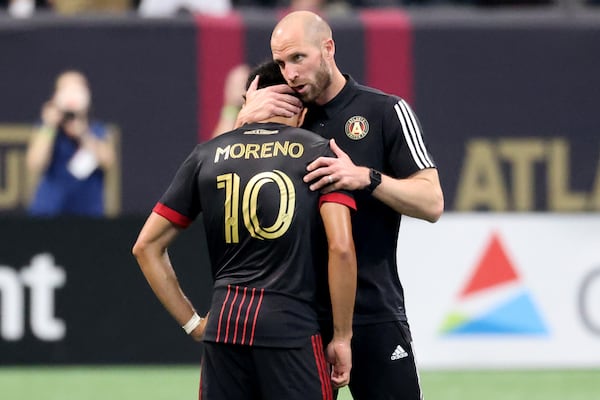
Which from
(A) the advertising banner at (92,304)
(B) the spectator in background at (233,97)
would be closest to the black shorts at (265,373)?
(A) the advertising banner at (92,304)

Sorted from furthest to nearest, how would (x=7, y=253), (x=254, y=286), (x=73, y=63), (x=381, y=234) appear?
1. (x=73, y=63)
2. (x=7, y=253)
3. (x=381, y=234)
4. (x=254, y=286)

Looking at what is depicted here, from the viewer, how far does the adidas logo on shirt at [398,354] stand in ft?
17.4

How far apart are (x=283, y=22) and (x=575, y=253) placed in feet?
17.1

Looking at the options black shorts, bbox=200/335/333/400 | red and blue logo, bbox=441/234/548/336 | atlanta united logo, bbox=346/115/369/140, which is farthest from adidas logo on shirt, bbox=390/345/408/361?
red and blue logo, bbox=441/234/548/336

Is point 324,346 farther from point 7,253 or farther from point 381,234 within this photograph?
point 7,253

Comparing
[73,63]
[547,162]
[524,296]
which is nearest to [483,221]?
[524,296]

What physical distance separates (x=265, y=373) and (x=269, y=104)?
3.05 ft

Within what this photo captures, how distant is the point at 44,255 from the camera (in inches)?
381

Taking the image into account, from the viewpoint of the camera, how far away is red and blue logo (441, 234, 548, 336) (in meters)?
9.64

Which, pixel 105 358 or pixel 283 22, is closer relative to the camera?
pixel 283 22

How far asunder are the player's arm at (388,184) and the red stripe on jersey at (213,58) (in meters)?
6.68

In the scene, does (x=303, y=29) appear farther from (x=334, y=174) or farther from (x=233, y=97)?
(x=233, y=97)

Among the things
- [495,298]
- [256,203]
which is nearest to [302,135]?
[256,203]

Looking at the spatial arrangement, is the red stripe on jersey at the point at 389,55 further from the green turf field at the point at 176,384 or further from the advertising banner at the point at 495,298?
the green turf field at the point at 176,384
